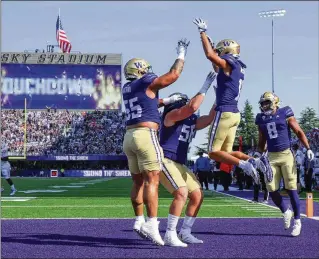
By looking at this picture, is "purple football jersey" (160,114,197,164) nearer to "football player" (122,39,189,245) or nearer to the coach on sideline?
"football player" (122,39,189,245)

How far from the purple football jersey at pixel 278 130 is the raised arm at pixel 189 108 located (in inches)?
49.7

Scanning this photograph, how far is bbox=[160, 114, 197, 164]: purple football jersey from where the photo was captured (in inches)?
269

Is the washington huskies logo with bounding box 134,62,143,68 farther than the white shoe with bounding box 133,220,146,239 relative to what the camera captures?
Yes

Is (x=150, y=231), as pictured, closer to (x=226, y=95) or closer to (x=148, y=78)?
(x=148, y=78)

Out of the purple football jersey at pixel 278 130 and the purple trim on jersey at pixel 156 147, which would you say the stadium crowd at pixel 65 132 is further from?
the purple trim on jersey at pixel 156 147

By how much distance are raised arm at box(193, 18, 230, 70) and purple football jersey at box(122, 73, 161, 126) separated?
78 cm

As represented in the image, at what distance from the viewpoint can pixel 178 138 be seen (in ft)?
22.7

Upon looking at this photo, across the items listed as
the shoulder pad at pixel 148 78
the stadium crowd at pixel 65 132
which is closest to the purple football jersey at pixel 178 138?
the shoulder pad at pixel 148 78

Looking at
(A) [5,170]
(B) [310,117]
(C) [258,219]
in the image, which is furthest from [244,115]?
(C) [258,219]

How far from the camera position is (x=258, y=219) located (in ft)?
29.8

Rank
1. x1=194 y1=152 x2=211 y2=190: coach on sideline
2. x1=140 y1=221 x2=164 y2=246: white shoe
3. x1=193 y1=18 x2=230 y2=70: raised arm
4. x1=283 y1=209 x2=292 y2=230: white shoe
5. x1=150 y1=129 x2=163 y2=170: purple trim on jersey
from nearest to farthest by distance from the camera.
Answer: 1. x1=140 y1=221 x2=164 y2=246: white shoe
2. x1=150 y1=129 x2=163 y2=170: purple trim on jersey
3. x1=193 y1=18 x2=230 y2=70: raised arm
4. x1=283 y1=209 x2=292 y2=230: white shoe
5. x1=194 y1=152 x2=211 y2=190: coach on sideline

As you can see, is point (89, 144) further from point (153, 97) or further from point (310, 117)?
point (153, 97)

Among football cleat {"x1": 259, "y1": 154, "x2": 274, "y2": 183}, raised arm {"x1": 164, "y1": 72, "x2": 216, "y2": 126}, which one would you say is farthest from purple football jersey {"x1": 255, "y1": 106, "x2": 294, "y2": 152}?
raised arm {"x1": 164, "y1": 72, "x2": 216, "y2": 126}

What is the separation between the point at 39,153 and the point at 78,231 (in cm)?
5030
